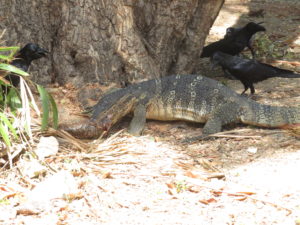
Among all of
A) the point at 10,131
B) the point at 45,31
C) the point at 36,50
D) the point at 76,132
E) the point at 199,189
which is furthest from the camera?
the point at 45,31

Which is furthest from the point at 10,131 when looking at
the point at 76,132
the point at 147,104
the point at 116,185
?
the point at 147,104

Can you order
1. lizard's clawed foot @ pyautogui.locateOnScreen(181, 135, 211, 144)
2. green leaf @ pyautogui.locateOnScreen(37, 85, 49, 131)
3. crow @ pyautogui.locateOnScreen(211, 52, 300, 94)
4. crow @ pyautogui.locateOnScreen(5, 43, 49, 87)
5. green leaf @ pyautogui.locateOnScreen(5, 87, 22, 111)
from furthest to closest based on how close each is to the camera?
crow @ pyautogui.locateOnScreen(211, 52, 300, 94) < crow @ pyautogui.locateOnScreen(5, 43, 49, 87) < lizard's clawed foot @ pyautogui.locateOnScreen(181, 135, 211, 144) < green leaf @ pyautogui.locateOnScreen(5, 87, 22, 111) < green leaf @ pyautogui.locateOnScreen(37, 85, 49, 131)

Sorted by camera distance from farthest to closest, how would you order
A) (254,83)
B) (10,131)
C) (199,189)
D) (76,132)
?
(254,83), (76,132), (10,131), (199,189)

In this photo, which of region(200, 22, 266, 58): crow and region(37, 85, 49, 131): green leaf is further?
region(200, 22, 266, 58): crow

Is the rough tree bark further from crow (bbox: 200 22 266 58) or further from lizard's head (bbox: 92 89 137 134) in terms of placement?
crow (bbox: 200 22 266 58)

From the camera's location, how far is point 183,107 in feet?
22.1

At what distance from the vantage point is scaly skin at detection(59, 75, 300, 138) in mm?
6270

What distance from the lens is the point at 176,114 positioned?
680cm

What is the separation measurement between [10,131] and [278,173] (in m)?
2.79

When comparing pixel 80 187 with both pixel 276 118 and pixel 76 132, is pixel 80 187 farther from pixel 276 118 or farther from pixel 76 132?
pixel 276 118

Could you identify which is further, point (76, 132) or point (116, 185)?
point (76, 132)

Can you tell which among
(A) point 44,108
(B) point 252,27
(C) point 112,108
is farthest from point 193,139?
(B) point 252,27

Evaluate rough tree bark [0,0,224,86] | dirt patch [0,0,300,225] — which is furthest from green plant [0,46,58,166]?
rough tree bark [0,0,224,86]

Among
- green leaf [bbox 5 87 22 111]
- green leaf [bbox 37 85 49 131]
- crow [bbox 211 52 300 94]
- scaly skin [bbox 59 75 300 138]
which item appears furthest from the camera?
crow [bbox 211 52 300 94]
